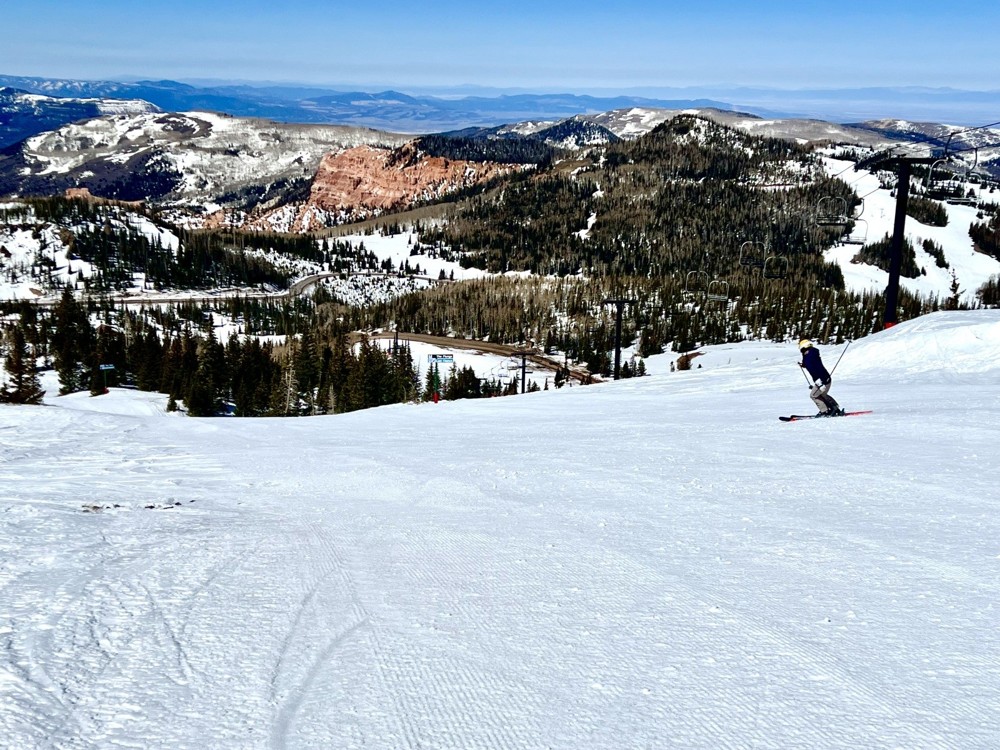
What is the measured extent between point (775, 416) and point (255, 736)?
54.1ft

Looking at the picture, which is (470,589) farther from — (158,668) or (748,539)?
(748,539)

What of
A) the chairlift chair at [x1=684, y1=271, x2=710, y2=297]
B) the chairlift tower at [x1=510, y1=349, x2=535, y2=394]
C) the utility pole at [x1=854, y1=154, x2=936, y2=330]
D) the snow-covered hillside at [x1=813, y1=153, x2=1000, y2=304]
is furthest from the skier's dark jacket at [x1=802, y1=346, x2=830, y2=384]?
the snow-covered hillside at [x1=813, y1=153, x2=1000, y2=304]

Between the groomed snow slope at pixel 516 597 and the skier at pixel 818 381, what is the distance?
2.38 m

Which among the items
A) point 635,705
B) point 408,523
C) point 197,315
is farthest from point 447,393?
point 197,315

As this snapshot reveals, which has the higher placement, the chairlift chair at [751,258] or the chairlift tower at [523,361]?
the chairlift chair at [751,258]

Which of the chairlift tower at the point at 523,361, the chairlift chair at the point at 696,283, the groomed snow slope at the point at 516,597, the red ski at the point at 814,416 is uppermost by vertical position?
the groomed snow slope at the point at 516,597

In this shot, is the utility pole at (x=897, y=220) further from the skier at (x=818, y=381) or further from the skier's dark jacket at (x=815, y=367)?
the skier's dark jacket at (x=815, y=367)

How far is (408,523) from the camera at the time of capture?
9.73 meters

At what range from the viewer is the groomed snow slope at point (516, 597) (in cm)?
464

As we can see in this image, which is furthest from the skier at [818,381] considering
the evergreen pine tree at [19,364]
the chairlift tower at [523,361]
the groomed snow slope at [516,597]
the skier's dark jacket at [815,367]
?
the evergreen pine tree at [19,364]

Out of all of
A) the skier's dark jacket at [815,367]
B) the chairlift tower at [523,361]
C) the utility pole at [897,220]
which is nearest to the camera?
the skier's dark jacket at [815,367]

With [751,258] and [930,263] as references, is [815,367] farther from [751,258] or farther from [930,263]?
[930,263]

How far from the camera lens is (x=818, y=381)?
16875 mm

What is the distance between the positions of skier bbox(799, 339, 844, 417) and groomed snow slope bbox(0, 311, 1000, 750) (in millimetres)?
2378
